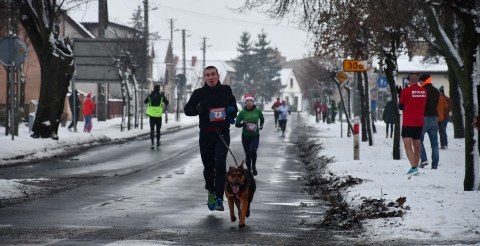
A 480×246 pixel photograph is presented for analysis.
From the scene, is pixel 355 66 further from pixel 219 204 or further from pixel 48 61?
pixel 219 204

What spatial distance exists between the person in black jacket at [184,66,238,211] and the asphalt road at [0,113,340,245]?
34cm

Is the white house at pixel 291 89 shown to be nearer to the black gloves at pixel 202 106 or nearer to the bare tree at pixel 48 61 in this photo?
the bare tree at pixel 48 61

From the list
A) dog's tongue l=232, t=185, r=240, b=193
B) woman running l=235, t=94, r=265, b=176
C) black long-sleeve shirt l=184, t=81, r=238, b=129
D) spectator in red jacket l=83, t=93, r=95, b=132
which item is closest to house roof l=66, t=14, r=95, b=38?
spectator in red jacket l=83, t=93, r=95, b=132

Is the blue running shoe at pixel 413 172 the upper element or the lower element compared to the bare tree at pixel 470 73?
lower

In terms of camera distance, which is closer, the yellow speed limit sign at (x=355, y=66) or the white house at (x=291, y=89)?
the yellow speed limit sign at (x=355, y=66)

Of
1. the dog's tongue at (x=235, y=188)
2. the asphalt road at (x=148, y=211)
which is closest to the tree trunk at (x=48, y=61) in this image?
the asphalt road at (x=148, y=211)

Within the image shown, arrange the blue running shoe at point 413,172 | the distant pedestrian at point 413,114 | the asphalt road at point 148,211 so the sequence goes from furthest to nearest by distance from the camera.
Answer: the distant pedestrian at point 413,114
the blue running shoe at point 413,172
the asphalt road at point 148,211

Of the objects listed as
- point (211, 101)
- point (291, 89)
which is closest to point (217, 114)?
point (211, 101)

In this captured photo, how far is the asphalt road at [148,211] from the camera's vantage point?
759 cm

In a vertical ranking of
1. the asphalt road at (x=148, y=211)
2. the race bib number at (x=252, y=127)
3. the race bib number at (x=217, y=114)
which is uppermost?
the race bib number at (x=217, y=114)

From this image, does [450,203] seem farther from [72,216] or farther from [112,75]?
[112,75]

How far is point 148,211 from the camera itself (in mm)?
9766

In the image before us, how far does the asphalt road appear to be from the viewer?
7594 mm

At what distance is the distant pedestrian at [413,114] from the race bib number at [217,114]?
529 centimetres
